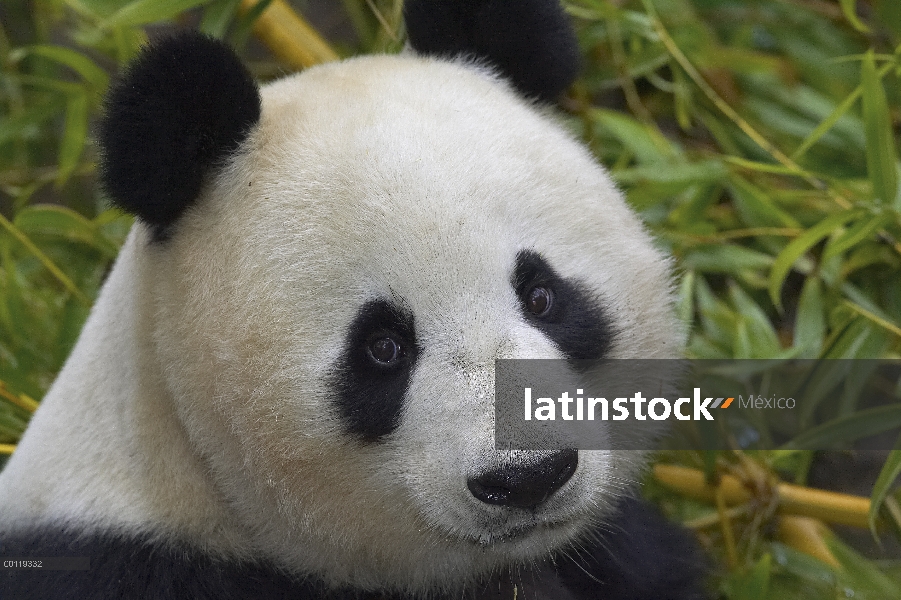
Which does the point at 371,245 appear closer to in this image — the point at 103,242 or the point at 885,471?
the point at 885,471

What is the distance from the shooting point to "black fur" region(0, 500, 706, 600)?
1260 millimetres

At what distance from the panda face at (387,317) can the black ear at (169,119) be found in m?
0.05

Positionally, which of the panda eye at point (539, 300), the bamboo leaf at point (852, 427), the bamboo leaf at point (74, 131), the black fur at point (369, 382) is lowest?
the bamboo leaf at point (852, 427)

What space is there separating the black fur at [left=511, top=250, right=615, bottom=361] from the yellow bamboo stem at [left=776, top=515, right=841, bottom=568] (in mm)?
890

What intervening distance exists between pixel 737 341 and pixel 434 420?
105 centimetres

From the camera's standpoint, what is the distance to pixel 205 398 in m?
1.24

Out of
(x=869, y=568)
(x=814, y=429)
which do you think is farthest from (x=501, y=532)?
(x=869, y=568)

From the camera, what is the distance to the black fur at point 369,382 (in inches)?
46.3

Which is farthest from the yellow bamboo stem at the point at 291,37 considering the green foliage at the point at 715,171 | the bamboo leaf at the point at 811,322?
the bamboo leaf at the point at 811,322

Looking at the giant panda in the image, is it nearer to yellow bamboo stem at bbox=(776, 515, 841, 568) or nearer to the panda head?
the panda head

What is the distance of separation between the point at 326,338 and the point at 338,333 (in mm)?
16

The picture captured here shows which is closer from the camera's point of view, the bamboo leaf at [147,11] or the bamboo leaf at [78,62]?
the bamboo leaf at [147,11]

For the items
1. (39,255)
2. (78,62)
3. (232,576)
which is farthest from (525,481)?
(78,62)

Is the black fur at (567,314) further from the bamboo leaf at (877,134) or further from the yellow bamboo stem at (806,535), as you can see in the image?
the yellow bamboo stem at (806,535)
